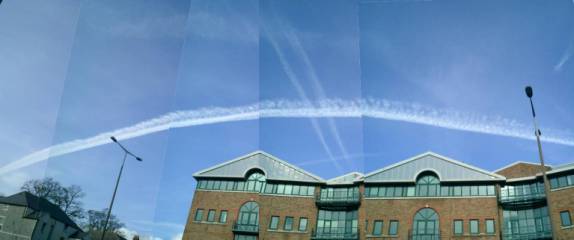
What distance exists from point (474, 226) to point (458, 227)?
3.21 ft

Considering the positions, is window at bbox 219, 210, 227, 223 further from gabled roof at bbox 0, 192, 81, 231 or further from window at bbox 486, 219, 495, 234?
window at bbox 486, 219, 495, 234

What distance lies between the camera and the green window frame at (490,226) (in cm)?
2458

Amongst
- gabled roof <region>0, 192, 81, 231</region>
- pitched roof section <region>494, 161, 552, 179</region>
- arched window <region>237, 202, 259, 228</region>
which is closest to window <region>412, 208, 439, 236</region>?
pitched roof section <region>494, 161, 552, 179</region>

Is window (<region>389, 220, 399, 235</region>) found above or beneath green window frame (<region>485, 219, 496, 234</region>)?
beneath

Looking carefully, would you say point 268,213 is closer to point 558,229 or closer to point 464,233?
point 464,233

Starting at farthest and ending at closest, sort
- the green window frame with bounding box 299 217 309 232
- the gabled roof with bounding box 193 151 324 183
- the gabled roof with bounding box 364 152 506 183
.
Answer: the gabled roof with bounding box 364 152 506 183 < the green window frame with bounding box 299 217 309 232 < the gabled roof with bounding box 193 151 324 183

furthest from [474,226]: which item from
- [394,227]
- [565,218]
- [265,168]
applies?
[265,168]

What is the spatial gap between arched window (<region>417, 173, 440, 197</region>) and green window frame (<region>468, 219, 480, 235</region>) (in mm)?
2583

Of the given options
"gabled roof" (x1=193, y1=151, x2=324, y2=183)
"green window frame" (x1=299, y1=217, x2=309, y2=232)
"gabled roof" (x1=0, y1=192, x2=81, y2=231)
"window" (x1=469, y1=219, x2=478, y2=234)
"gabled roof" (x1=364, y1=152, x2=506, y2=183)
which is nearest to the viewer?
"gabled roof" (x1=193, y1=151, x2=324, y2=183)

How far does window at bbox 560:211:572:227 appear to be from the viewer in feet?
79.9

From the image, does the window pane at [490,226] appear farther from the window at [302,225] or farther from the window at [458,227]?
the window at [302,225]

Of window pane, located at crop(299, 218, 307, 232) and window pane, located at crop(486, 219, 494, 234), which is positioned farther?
window pane, located at crop(486, 219, 494, 234)

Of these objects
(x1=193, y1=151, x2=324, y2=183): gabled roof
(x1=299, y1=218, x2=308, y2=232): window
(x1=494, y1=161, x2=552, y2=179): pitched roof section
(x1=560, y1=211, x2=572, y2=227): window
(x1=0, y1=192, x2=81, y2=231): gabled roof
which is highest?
(x1=494, y1=161, x2=552, y2=179): pitched roof section

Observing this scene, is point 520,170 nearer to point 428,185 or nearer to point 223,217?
point 428,185
